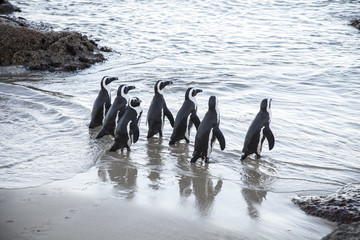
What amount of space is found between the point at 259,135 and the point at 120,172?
6.04 ft

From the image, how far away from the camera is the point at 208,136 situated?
6145 mm

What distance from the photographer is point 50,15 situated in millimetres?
17391

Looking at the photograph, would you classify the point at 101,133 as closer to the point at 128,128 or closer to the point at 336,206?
the point at 128,128

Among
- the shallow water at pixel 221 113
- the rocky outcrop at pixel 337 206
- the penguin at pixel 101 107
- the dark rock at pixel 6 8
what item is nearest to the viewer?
the rocky outcrop at pixel 337 206

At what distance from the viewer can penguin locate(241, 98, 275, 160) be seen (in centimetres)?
625

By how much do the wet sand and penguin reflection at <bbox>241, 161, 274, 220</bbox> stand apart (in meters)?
0.70

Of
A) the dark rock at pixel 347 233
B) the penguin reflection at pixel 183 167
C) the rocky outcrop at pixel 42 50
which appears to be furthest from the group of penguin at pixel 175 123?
the rocky outcrop at pixel 42 50

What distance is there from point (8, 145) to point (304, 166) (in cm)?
376

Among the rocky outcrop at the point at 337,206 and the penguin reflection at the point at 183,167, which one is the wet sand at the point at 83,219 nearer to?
the penguin reflection at the point at 183,167

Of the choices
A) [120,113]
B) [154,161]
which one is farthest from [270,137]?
[120,113]

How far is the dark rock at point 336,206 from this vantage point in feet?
15.2

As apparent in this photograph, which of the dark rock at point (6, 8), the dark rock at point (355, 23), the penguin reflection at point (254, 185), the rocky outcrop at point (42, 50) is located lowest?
the penguin reflection at point (254, 185)

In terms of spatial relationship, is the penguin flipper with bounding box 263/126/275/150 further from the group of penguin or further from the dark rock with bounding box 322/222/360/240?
the dark rock with bounding box 322/222/360/240

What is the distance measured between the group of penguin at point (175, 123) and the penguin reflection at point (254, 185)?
0.26m
